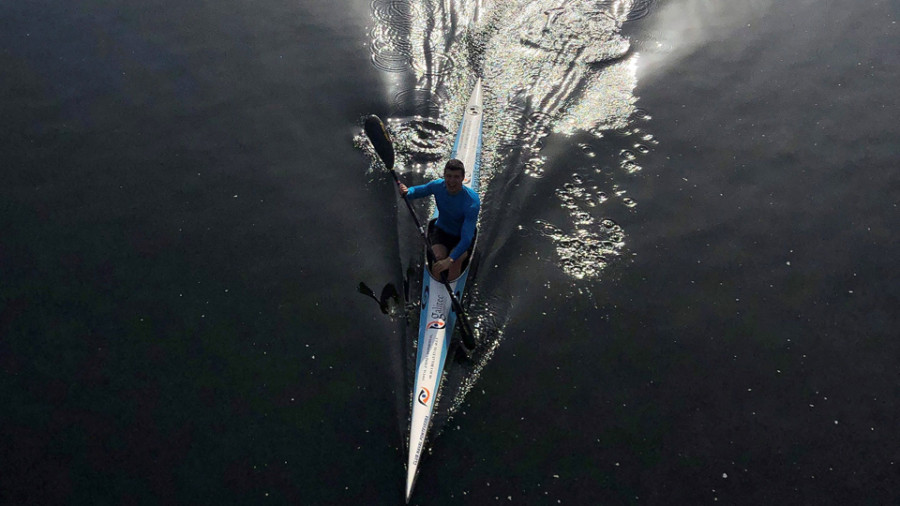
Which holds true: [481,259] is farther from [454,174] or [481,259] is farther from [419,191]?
[454,174]

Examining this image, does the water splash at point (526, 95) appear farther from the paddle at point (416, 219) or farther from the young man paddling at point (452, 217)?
the young man paddling at point (452, 217)

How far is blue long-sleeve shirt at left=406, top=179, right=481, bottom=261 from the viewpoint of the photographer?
23.2 ft

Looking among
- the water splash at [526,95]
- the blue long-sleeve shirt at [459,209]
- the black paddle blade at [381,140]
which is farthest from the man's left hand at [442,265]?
the black paddle blade at [381,140]

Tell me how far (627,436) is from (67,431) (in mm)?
6474

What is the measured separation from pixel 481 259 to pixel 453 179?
169 centimetres

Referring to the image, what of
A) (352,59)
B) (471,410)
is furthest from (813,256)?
(352,59)

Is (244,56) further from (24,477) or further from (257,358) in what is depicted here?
(24,477)

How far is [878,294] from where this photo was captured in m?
7.93

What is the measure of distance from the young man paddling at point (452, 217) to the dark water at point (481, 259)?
27.3 inches

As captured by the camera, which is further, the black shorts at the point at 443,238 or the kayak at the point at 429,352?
the black shorts at the point at 443,238

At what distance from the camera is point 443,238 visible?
25.2 feet

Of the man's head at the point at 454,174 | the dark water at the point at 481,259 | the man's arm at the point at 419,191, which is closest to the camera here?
the dark water at the point at 481,259

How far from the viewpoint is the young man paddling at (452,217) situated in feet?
22.6

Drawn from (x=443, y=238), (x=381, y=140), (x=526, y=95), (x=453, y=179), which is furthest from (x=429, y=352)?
(x=526, y=95)
